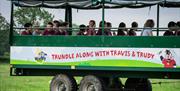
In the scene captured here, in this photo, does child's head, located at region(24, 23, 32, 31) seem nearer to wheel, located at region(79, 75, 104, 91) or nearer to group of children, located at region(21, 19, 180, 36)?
group of children, located at region(21, 19, 180, 36)

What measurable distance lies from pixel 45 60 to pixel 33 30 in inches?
42.9

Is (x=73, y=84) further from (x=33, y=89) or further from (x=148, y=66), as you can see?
(x=33, y=89)

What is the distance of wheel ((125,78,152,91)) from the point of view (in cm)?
2102

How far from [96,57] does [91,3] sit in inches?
60.3

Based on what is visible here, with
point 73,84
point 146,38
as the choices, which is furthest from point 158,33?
point 73,84

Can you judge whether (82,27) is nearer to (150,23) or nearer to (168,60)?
(150,23)

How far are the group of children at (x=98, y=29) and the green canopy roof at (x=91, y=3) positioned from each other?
19.8 inches

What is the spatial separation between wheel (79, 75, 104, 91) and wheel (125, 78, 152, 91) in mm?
1618

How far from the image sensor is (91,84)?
19766 mm

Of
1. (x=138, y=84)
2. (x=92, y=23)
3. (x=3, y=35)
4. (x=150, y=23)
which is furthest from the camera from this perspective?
(x=3, y=35)

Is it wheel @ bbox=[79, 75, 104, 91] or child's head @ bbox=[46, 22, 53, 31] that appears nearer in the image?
wheel @ bbox=[79, 75, 104, 91]

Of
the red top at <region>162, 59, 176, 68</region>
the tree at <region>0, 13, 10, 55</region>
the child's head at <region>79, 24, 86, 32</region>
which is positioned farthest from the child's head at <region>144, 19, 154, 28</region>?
the tree at <region>0, 13, 10, 55</region>

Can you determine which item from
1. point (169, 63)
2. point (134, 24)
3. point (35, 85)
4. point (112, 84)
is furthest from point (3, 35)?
point (169, 63)

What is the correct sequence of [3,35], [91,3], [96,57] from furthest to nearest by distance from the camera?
[3,35]
[91,3]
[96,57]
